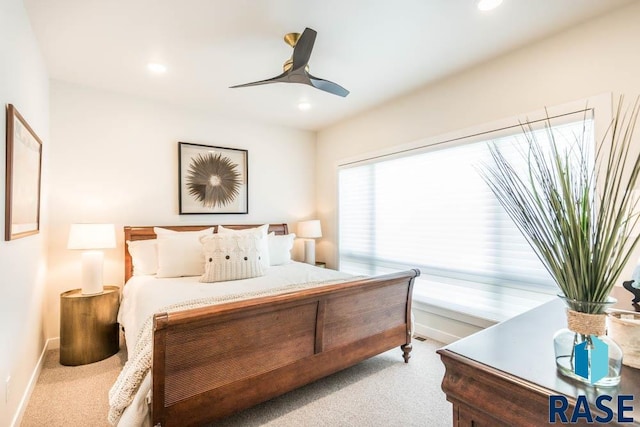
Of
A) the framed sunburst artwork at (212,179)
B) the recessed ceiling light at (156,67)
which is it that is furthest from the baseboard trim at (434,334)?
the recessed ceiling light at (156,67)

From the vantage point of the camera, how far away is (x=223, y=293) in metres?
2.40

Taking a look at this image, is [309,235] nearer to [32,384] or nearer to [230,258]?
[230,258]

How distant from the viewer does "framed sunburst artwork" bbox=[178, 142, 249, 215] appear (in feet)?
12.4

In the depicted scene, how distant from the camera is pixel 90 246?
110 inches

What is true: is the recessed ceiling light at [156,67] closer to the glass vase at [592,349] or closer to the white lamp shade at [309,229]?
the white lamp shade at [309,229]

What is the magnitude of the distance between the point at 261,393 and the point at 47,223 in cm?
269

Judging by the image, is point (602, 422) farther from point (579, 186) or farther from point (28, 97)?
point (28, 97)

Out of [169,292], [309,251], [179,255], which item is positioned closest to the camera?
[169,292]

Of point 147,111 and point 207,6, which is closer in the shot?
point 207,6

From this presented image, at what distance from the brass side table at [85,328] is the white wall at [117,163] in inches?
22.2

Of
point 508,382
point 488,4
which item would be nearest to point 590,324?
point 508,382

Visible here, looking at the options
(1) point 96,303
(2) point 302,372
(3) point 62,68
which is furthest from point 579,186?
(3) point 62,68

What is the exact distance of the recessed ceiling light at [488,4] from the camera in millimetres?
1985

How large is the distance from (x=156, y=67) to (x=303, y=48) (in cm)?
153
